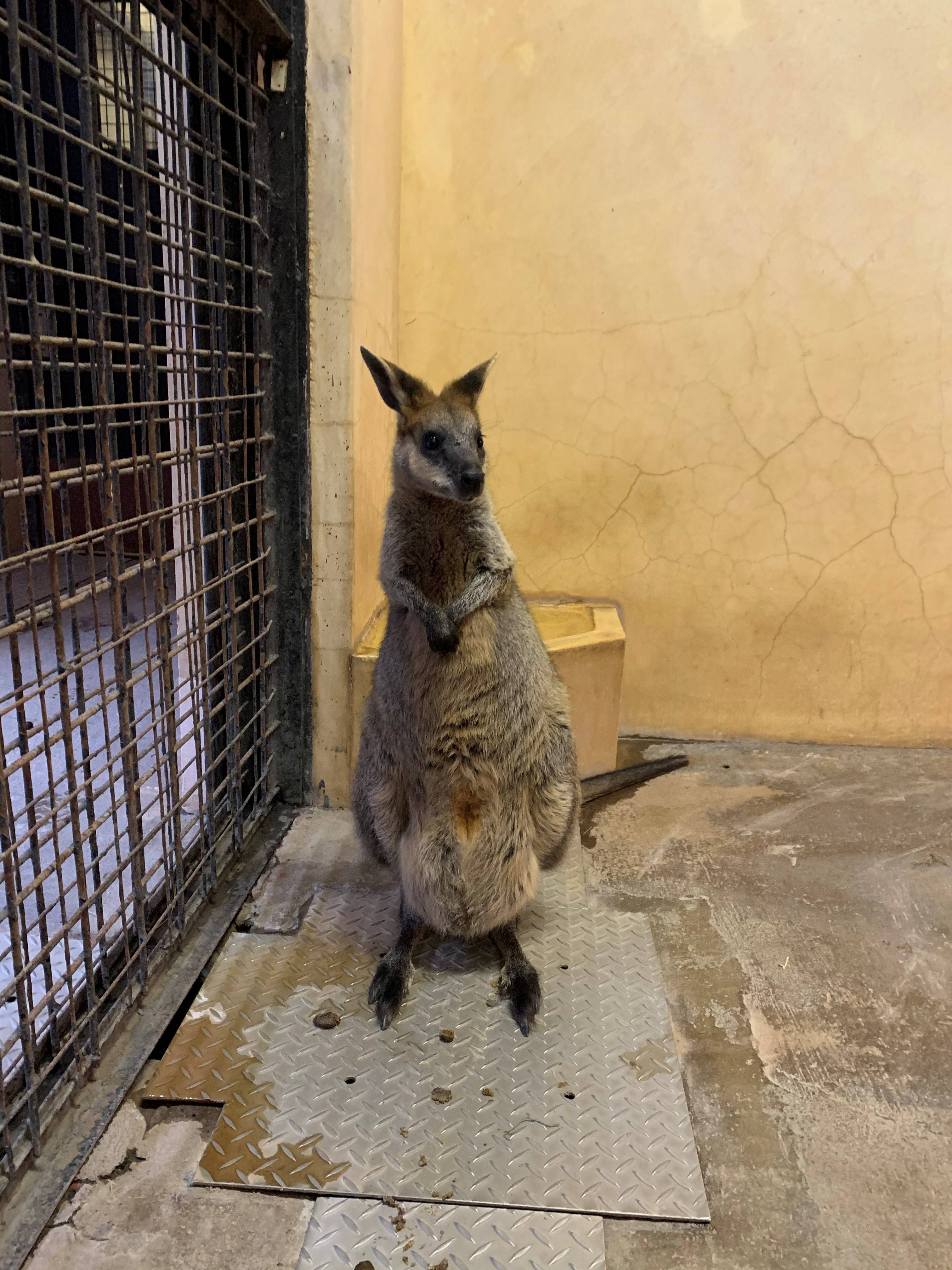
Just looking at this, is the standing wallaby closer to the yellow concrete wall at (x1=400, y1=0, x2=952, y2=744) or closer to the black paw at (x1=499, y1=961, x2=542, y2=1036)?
the black paw at (x1=499, y1=961, x2=542, y2=1036)

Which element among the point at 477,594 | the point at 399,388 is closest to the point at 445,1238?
the point at 477,594

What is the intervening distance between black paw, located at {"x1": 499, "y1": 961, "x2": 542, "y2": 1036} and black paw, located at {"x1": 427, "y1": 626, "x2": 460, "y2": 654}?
30.1 inches

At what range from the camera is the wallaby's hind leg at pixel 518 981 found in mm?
1908

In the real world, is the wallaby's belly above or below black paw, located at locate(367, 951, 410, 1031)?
above

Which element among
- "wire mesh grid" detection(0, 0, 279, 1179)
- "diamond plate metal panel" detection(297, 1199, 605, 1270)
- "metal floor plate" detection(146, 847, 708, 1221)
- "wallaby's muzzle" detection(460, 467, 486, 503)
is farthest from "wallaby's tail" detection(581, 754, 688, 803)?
"diamond plate metal panel" detection(297, 1199, 605, 1270)

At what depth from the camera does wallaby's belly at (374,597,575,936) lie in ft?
6.38

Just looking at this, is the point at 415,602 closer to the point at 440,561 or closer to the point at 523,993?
the point at 440,561

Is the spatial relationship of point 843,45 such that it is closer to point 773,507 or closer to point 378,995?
point 773,507

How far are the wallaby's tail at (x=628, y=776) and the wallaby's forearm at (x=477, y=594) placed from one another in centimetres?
108

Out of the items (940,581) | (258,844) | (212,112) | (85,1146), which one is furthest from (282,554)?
(940,581)

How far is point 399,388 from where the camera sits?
76.1 inches

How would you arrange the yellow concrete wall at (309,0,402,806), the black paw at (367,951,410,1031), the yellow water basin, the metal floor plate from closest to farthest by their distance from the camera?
the metal floor plate < the black paw at (367,951,410,1031) < the yellow concrete wall at (309,0,402,806) < the yellow water basin

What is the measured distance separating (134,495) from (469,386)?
88 centimetres

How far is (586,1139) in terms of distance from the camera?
1.62 m
